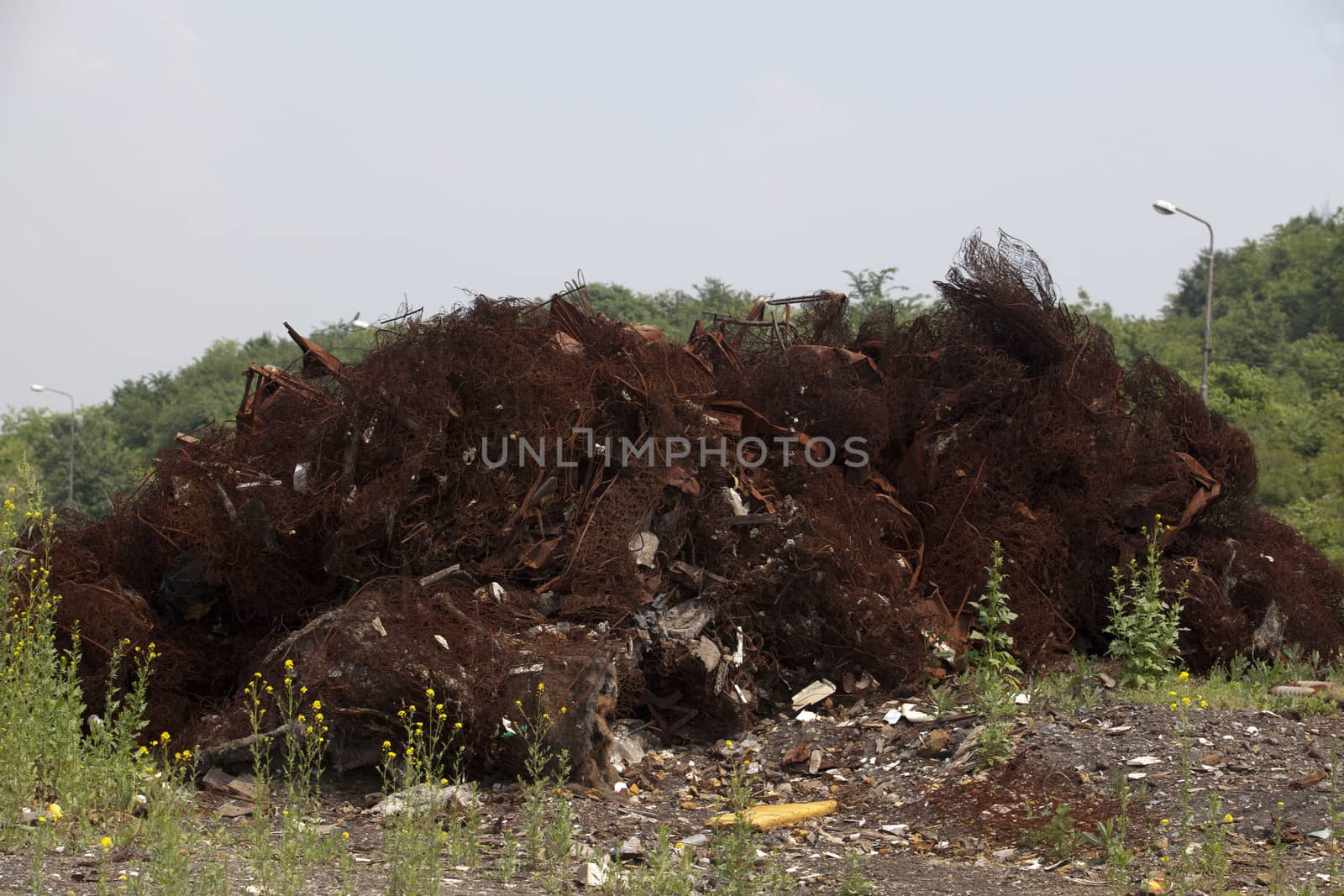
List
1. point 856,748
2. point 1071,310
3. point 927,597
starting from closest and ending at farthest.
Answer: point 856,748 < point 927,597 < point 1071,310

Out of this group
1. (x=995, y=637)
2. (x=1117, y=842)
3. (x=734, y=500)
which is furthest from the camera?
(x=734, y=500)

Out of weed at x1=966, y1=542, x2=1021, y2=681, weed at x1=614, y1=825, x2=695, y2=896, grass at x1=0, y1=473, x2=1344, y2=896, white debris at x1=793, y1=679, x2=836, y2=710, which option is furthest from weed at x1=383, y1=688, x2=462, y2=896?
weed at x1=966, y1=542, x2=1021, y2=681

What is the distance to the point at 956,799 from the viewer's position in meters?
5.84

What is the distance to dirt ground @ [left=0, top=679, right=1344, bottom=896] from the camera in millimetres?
4738

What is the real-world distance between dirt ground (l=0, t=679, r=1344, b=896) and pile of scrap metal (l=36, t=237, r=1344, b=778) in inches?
19.0

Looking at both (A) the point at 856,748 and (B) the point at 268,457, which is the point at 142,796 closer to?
(B) the point at 268,457

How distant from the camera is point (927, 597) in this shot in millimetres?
8312

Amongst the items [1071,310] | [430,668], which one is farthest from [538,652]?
[1071,310]

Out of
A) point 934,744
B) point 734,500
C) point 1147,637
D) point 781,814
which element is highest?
point 734,500

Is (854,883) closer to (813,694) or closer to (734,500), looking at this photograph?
(813,694)

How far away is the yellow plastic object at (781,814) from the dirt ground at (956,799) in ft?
0.25

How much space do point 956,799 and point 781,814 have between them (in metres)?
0.88

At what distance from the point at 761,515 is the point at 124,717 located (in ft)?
13.2

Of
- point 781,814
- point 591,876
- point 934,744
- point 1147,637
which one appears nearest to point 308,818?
point 591,876
